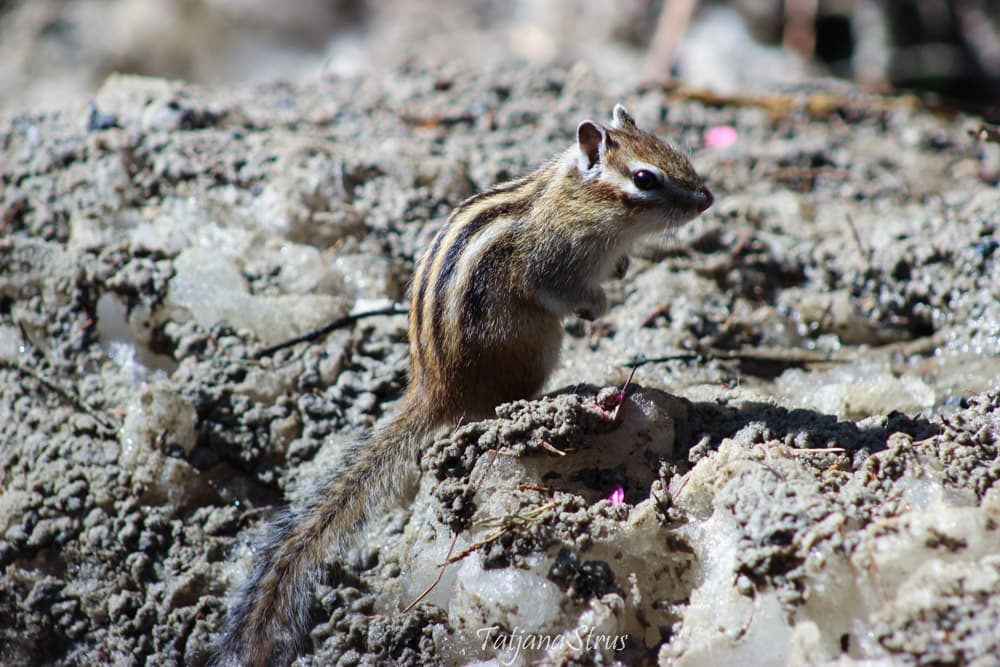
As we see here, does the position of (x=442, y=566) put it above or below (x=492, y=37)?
below

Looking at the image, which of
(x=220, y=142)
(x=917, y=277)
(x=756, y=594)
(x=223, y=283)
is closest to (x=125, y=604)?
(x=223, y=283)

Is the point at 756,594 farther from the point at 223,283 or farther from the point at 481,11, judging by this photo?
the point at 481,11

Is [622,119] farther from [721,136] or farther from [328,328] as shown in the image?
[721,136]

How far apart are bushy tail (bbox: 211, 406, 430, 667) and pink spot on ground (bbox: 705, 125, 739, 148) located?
9.70 feet

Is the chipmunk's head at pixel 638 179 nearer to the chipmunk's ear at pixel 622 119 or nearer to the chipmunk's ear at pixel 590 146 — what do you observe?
the chipmunk's ear at pixel 590 146

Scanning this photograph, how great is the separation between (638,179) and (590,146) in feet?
0.80

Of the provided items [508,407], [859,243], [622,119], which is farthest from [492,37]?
[508,407]

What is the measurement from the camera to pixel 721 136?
5.46m

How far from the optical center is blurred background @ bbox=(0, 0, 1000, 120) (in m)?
8.01

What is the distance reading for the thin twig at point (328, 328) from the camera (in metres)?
3.82

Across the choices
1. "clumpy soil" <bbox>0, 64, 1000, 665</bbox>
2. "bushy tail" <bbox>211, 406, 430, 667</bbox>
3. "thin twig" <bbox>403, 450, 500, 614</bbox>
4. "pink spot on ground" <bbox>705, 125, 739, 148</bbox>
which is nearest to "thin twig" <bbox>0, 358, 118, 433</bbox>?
"clumpy soil" <bbox>0, 64, 1000, 665</bbox>

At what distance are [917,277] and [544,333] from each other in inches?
71.3

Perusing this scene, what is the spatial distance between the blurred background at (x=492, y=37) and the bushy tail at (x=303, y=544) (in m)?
5.06

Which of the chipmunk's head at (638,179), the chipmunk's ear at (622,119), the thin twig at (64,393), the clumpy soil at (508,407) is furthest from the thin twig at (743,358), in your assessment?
the thin twig at (64,393)
